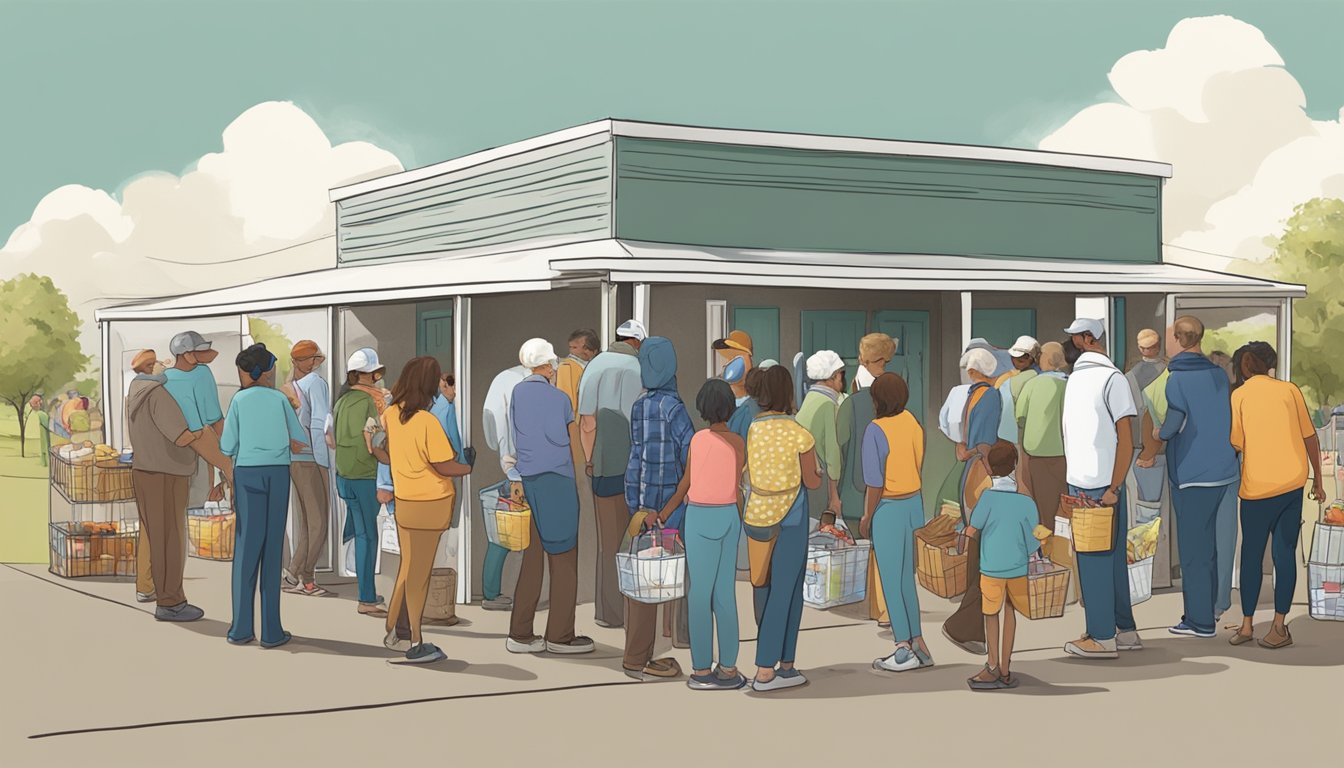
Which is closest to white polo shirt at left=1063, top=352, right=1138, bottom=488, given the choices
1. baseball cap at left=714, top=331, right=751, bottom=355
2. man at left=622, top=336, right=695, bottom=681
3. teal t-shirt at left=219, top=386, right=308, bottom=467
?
baseball cap at left=714, top=331, right=751, bottom=355

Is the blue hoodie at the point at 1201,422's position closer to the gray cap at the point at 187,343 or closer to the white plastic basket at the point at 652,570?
the white plastic basket at the point at 652,570

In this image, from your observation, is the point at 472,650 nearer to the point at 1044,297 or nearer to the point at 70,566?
the point at 70,566

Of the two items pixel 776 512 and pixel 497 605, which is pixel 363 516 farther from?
pixel 776 512

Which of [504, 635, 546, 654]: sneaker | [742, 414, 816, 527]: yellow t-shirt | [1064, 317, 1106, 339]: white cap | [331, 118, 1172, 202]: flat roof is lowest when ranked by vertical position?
[504, 635, 546, 654]: sneaker

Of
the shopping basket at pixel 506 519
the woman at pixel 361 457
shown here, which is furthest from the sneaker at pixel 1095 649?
the woman at pixel 361 457

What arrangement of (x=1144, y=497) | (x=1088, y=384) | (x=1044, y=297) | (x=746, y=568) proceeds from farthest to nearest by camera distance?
(x=1044, y=297), (x=746, y=568), (x=1144, y=497), (x=1088, y=384)

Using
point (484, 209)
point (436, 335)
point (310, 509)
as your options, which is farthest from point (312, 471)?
point (484, 209)

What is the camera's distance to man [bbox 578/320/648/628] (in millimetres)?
9438

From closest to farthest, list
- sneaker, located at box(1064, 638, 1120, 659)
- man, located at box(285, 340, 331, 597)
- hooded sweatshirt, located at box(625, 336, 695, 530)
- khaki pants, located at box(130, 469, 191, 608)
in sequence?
hooded sweatshirt, located at box(625, 336, 695, 530), sneaker, located at box(1064, 638, 1120, 659), khaki pants, located at box(130, 469, 191, 608), man, located at box(285, 340, 331, 597)

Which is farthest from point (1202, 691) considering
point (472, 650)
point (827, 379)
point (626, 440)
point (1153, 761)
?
point (472, 650)

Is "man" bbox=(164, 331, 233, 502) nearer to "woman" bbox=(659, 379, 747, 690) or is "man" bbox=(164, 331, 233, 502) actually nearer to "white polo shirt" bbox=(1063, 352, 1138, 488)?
"woman" bbox=(659, 379, 747, 690)

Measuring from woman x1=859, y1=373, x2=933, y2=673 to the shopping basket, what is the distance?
2.32m

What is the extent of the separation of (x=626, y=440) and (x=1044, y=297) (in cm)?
681

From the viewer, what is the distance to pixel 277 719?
7590 mm
